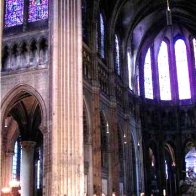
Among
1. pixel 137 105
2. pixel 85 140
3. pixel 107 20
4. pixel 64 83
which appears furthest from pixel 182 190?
pixel 64 83

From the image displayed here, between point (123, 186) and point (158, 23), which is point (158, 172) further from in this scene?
point (158, 23)

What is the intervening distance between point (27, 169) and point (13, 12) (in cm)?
1173

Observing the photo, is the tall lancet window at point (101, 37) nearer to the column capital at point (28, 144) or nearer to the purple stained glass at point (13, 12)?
the purple stained glass at point (13, 12)

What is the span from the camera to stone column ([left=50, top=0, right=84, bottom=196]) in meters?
25.0

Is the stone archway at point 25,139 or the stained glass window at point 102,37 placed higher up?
the stained glass window at point 102,37

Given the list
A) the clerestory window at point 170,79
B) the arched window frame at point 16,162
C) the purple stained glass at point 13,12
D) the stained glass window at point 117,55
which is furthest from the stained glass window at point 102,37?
the clerestory window at point 170,79

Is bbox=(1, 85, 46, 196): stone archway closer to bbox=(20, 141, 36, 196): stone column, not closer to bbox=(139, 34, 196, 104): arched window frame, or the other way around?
bbox=(20, 141, 36, 196): stone column

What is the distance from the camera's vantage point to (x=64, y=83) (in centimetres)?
2689

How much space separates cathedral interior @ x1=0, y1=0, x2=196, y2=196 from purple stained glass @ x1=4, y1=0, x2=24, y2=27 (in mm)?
83

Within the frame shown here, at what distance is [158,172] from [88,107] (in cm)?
1798

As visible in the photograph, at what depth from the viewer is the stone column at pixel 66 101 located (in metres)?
25.0

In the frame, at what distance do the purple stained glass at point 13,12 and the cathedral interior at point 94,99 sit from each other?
0.08 meters

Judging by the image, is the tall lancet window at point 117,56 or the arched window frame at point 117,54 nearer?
the arched window frame at point 117,54

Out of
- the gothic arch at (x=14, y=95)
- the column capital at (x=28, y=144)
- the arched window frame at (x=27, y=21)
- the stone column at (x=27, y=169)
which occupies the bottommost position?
the stone column at (x=27, y=169)
